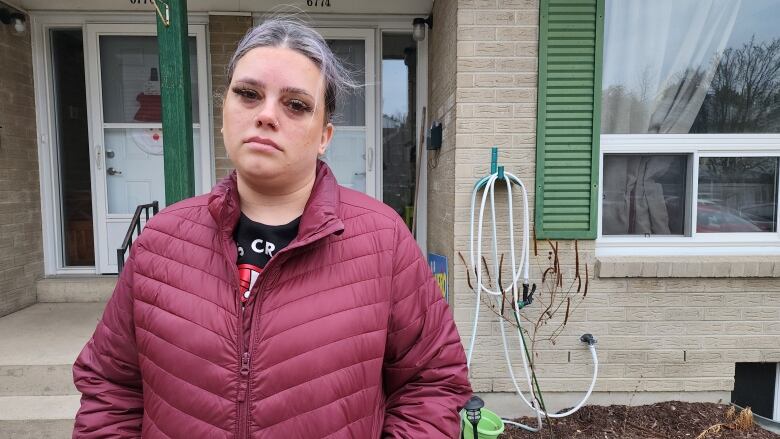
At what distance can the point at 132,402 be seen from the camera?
1025 mm

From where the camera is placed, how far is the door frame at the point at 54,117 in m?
3.86

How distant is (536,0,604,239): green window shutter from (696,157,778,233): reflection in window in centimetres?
84

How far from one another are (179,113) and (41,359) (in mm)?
1768

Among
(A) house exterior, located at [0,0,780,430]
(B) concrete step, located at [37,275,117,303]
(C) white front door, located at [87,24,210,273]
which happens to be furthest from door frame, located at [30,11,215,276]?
(A) house exterior, located at [0,0,780,430]

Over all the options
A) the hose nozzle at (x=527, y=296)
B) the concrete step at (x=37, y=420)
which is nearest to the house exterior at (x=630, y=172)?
the hose nozzle at (x=527, y=296)

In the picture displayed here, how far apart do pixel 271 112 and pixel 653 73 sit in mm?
2824

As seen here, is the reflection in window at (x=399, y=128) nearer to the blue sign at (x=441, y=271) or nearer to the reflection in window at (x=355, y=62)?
the reflection in window at (x=355, y=62)

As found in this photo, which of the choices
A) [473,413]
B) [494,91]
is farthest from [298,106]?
[494,91]

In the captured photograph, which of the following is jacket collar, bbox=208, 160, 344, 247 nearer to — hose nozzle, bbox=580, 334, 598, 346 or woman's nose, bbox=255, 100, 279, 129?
woman's nose, bbox=255, 100, 279, 129

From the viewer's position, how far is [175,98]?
86.4 inches

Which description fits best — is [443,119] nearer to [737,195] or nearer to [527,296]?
[527,296]

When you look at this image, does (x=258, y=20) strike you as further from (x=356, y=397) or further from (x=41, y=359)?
(x=356, y=397)

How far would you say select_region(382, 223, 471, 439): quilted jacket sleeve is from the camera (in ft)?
3.27

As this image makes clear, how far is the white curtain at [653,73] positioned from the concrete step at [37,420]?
3304 mm
